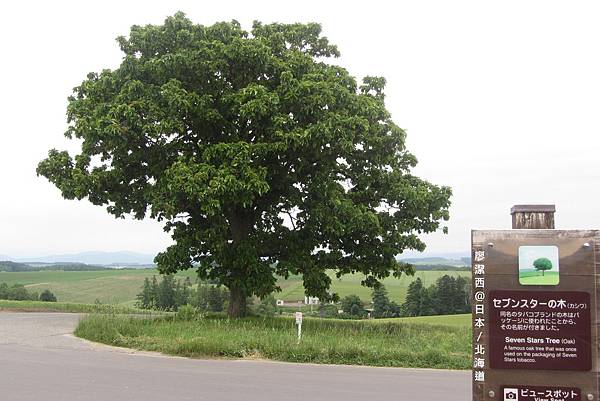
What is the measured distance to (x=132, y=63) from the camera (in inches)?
706

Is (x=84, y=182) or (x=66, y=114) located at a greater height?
(x=66, y=114)

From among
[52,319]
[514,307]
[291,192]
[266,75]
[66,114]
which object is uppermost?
[266,75]

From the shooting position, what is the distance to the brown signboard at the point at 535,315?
4484 mm

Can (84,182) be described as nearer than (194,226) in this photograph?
Yes

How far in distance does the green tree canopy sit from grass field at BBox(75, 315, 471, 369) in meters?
3.05

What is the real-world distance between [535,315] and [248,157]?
38.7 ft

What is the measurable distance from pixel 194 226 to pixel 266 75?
227 inches

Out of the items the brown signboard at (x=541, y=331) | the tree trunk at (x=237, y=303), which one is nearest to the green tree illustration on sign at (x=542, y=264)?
the brown signboard at (x=541, y=331)

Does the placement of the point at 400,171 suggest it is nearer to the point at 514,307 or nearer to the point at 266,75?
the point at 266,75

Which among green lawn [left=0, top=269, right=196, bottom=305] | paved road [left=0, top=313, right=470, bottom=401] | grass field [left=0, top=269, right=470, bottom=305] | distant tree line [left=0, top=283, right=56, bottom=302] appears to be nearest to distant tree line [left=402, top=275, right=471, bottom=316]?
grass field [left=0, top=269, right=470, bottom=305]

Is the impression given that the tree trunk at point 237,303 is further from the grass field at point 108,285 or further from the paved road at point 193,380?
the grass field at point 108,285

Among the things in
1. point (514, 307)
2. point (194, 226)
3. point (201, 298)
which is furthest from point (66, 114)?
point (514, 307)

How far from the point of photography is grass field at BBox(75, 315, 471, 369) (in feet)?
37.7

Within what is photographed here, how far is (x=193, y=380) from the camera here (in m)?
9.16
